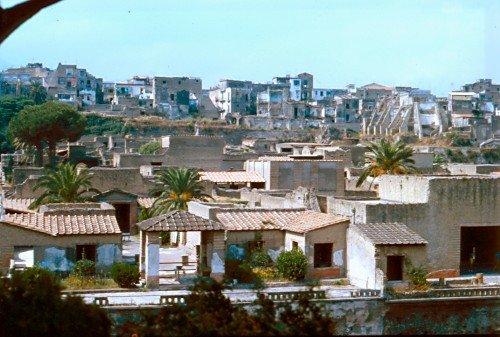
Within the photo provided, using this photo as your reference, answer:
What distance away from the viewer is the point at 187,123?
8606 centimetres

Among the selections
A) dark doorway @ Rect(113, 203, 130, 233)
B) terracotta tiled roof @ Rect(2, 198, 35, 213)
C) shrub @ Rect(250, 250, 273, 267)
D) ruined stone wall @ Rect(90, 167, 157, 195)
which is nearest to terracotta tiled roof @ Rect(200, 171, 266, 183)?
ruined stone wall @ Rect(90, 167, 157, 195)

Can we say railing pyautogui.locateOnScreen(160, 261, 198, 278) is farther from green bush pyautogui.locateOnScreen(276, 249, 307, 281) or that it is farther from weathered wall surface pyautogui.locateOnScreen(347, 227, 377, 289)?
weathered wall surface pyautogui.locateOnScreen(347, 227, 377, 289)

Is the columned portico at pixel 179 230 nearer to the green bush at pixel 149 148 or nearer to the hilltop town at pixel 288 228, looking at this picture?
the hilltop town at pixel 288 228

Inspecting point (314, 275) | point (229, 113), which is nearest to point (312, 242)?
point (314, 275)

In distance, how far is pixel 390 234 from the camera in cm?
2264

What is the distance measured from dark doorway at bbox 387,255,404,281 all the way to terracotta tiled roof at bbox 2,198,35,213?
1653 centimetres

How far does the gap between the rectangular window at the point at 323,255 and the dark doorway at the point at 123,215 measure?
13.7m

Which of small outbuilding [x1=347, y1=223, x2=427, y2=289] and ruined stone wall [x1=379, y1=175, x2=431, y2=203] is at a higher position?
ruined stone wall [x1=379, y1=175, x2=431, y2=203]

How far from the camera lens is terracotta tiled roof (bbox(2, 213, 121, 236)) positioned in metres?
22.3

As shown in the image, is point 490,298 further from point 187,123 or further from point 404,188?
point 187,123

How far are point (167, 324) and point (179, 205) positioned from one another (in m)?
21.1

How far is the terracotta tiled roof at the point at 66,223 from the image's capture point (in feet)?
73.3

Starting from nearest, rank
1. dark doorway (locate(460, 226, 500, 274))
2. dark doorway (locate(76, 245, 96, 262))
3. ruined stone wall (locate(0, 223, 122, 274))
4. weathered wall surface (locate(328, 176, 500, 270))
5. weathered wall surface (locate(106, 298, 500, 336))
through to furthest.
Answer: weathered wall surface (locate(106, 298, 500, 336)) → ruined stone wall (locate(0, 223, 122, 274)) → dark doorway (locate(76, 245, 96, 262)) → weathered wall surface (locate(328, 176, 500, 270)) → dark doorway (locate(460, 226, 500, 274))

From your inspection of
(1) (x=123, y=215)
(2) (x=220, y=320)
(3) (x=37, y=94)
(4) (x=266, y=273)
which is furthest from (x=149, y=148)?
(2) (x=220, y=320)
